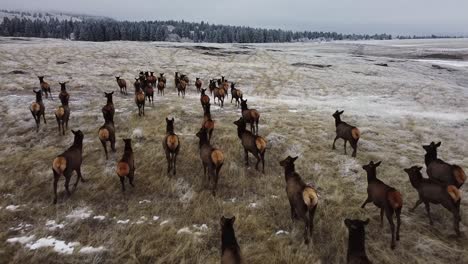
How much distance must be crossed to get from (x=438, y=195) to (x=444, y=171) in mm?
2130

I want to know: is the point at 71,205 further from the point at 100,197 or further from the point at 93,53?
the point at 93,53

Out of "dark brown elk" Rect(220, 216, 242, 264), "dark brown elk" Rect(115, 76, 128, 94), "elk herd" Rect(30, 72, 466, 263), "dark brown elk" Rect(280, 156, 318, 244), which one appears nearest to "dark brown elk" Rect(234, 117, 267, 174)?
"elk herd" Rect(30, 72, 466, 263)

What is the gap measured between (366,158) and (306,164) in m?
2.70

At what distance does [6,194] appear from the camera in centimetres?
1101

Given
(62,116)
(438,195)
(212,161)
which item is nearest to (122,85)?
(62,116)

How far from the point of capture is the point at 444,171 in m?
11.2

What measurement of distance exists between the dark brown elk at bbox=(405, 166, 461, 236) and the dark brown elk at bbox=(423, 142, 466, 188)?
0.60 meters

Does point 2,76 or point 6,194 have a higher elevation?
point 2,76

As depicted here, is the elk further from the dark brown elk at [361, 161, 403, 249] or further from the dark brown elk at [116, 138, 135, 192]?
the dark brown elk at [361, 161, 403, 249]

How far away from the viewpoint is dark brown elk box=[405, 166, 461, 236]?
908cm

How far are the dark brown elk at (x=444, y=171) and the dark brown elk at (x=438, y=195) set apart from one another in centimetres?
60

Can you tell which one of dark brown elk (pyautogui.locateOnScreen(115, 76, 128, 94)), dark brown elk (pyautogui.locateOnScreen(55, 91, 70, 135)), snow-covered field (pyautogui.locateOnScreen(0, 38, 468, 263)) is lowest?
snow-covered field (pyautogui.locateOnScreen(0, 38, 468, 263))

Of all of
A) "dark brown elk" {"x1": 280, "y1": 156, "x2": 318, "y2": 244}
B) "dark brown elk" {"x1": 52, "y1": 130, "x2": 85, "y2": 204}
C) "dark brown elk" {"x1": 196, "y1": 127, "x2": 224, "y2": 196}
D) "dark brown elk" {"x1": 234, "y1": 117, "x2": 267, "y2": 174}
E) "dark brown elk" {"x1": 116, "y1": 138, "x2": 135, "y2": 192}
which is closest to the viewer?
"dark brown elk" {"x1": 280, "y1": 156, "x2": 318, "y2": 244}

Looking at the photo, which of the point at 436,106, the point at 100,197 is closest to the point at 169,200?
the point at 100,197
